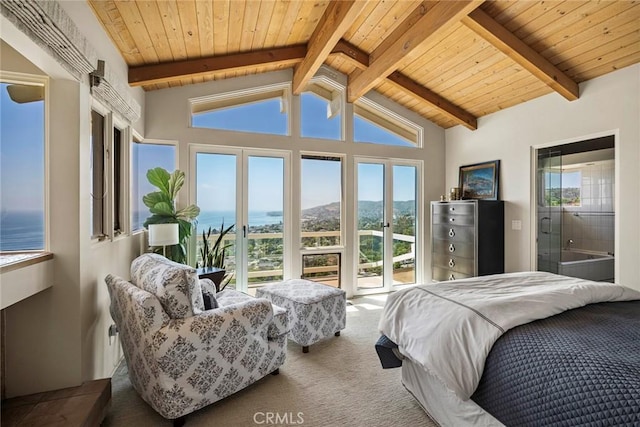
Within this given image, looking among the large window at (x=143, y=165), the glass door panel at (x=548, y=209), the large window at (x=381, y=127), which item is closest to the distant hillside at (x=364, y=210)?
the large window at (x=381, y=127)

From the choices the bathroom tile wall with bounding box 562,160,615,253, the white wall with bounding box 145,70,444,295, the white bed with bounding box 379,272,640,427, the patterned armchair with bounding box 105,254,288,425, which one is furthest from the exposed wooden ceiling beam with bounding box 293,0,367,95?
the bathroom tile wall with bounding box 562,160,615,253

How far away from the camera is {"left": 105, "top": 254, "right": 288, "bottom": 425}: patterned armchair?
5.55 ft

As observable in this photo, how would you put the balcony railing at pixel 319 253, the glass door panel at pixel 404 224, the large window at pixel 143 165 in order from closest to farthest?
the large window at pixel 143 165, the balcony railing at pixel 319 253, the glass door panel at pixel 404 224

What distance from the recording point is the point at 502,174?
13.4 feet

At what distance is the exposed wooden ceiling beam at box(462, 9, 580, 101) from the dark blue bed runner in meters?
2.43

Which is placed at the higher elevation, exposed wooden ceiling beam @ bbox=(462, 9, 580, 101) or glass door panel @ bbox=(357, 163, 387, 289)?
exposed wooden ceiling beam @ bbox=(462, 9, 580, 101)

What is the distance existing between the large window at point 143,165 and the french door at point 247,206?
292 mm

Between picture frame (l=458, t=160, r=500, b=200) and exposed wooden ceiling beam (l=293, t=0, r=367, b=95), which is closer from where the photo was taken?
exposed wooden ceiling beam (l=293, t=0, r=367, b=95)

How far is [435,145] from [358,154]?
139 centimetres

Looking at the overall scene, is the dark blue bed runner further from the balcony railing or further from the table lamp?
the balcony railing

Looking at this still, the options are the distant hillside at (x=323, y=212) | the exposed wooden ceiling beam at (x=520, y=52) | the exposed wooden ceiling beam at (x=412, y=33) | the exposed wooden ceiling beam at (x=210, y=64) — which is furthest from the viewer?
the distant hillside at (x=323, y=212)

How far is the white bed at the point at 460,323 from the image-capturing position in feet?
4.70

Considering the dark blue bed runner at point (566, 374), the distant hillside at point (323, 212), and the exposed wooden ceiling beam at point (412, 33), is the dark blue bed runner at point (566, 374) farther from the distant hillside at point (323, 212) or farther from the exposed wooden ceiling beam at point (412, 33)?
the distant hillside at point (323, 212)

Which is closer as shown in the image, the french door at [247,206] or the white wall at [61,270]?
the white wall at [61,270]
